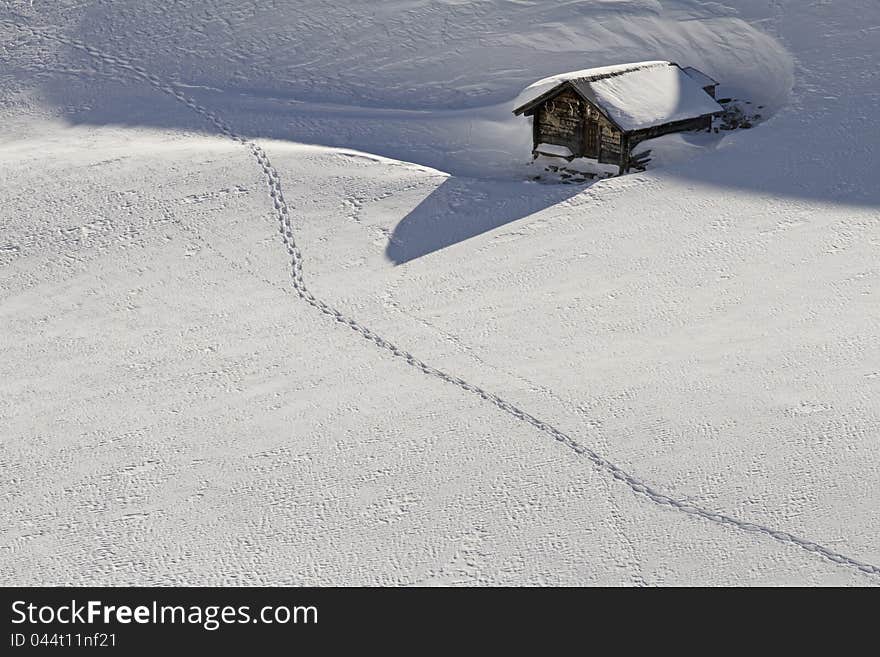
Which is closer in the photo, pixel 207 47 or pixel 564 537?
pixel 564 537

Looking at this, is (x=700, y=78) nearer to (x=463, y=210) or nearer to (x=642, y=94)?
(x=642, y=94)

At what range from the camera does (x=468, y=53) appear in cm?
2862

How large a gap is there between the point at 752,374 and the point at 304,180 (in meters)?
9.72

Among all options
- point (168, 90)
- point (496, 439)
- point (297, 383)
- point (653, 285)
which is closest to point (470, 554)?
point (496, 439)

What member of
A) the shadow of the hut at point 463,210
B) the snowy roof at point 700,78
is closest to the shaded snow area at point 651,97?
the snowy roof at point 700,78

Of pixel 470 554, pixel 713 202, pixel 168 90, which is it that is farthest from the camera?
pixel 168 90

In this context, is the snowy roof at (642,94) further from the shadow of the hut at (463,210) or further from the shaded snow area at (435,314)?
the shadow of the hut at (463,210)

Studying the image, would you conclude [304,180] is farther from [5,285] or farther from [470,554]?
[470,554]

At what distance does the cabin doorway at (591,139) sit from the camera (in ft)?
73.5

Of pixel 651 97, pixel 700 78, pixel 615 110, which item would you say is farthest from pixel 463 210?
pixel 700 78

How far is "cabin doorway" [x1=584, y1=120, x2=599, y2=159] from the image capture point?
22406 millimetres

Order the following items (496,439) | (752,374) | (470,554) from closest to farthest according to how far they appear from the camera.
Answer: (470,554)
(496,439)
(752,374)

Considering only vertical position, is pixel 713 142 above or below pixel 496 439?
above

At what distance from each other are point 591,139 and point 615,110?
0.86 meters
